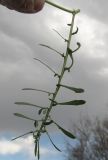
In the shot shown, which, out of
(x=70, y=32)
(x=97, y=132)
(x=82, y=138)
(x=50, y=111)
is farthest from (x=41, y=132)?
(x=97, y=132)

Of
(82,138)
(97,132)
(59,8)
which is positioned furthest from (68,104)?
(97,132)

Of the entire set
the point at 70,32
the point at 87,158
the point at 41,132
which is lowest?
the point at 87,158

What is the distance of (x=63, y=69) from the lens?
0.74 m

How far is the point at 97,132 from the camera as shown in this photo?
28484 mm

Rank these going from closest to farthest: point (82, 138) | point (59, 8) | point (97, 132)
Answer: point (59, 8), point (82, 138), point (97, 132)

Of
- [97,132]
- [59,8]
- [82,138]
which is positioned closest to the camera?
[59,8]

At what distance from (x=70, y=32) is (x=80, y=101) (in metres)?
0.11

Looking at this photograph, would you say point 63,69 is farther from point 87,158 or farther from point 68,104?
point 87,158

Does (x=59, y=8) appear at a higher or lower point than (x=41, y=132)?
higher

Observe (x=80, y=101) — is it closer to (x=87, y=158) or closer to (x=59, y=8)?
(x=59, y=8)

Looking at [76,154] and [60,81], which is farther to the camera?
[76,154]

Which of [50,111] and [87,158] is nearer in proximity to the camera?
[50,111]

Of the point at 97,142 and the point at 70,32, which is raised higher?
the point at 70,32

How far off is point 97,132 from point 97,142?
0.61 m
